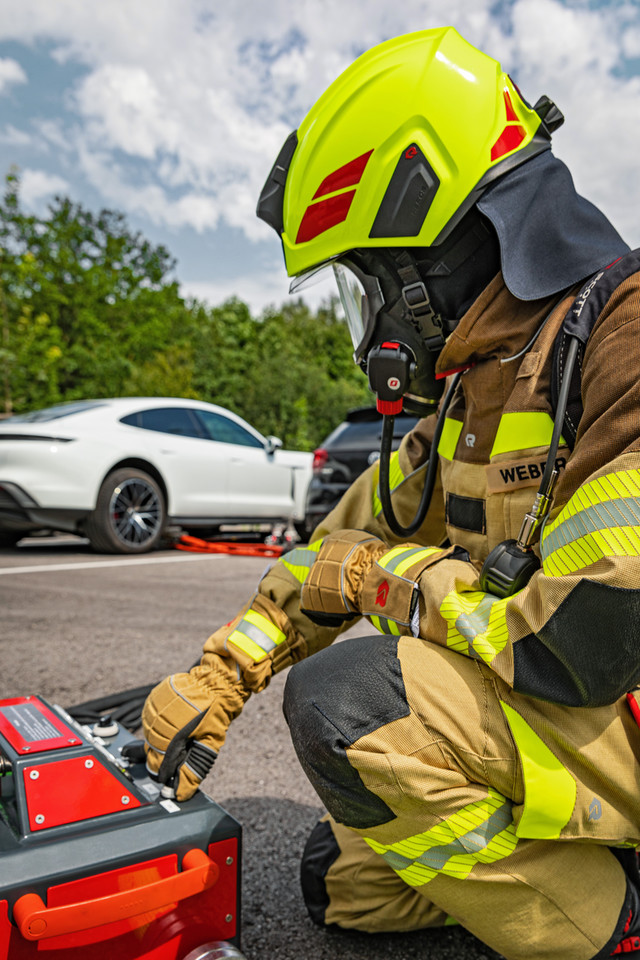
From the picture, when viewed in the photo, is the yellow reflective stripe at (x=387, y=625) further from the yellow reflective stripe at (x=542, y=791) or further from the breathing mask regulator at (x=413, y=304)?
the breathing mask regulator at (x=413, y=304)

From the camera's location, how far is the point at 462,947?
5.33 feet

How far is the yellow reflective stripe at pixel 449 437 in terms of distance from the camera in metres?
1.71

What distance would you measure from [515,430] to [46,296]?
25.6m

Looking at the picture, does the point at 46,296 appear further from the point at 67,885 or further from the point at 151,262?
the point at 67,885

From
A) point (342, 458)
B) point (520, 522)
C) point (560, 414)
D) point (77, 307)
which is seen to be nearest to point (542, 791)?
point (520, 522)

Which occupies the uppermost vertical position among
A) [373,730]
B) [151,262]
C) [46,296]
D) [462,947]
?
[151,262]

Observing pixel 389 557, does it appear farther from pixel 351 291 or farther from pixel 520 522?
pixel 351 291

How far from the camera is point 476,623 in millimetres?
1274

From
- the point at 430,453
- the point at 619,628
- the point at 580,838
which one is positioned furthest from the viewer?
the point at 430,453

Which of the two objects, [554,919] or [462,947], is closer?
[554,919]

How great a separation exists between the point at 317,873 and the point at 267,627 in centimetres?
56

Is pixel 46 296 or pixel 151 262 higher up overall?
pixel 151 262

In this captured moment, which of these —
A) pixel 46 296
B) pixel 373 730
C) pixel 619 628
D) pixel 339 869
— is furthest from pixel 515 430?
pixel 46 296

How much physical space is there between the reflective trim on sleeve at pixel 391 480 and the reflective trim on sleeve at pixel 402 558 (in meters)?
0.40
